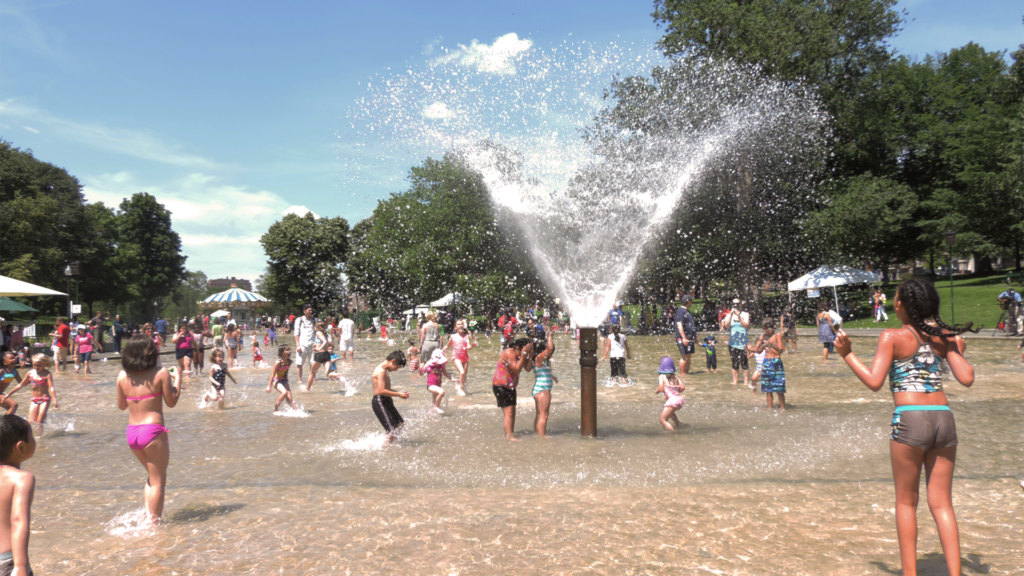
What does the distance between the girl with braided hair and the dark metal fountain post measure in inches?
182

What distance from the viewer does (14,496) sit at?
313 cm

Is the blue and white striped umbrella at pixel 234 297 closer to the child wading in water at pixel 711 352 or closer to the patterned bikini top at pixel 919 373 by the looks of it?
the child wading in water at pixel 711 352

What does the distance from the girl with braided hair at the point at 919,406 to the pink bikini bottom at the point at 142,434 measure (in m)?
5.42

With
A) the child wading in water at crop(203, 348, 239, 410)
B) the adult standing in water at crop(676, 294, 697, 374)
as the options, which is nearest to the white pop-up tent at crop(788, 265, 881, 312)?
the adult standing in water at crop(676, 294, 697, 374)

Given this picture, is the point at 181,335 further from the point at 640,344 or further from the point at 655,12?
the point at 655,12

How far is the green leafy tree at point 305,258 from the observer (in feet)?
251

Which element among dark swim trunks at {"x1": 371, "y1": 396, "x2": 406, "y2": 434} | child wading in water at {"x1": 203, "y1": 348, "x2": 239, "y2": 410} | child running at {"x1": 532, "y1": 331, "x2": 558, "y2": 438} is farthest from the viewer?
child wading in water at {"x1": 203, "y1": 348, "x2": 239, "y2": 410}

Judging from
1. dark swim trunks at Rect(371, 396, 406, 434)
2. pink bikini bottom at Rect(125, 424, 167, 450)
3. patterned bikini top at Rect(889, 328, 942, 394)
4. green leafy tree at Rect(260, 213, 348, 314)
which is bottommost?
dark swim trunks at Rect(371, 396, 406, 434)

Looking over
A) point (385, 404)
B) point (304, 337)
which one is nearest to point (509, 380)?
point (385, 404)

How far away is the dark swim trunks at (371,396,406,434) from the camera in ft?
29.6

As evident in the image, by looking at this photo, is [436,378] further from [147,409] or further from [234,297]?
[234,297]

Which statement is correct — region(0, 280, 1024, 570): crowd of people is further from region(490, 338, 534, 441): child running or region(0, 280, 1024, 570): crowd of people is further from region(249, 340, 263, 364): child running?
region(249, 340, 263, 364): child running

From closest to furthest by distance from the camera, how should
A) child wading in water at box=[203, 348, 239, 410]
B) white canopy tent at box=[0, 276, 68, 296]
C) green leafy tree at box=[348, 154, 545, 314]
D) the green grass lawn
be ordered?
child wading in water at box=[203, 348, 239, 410] → white canopy tent at box=[0, 276, 68, 296] → the green grass lawn → green leafy tree at box=[348, 154, 545, 314]

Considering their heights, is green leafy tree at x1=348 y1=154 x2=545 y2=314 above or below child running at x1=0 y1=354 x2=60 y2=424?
above
